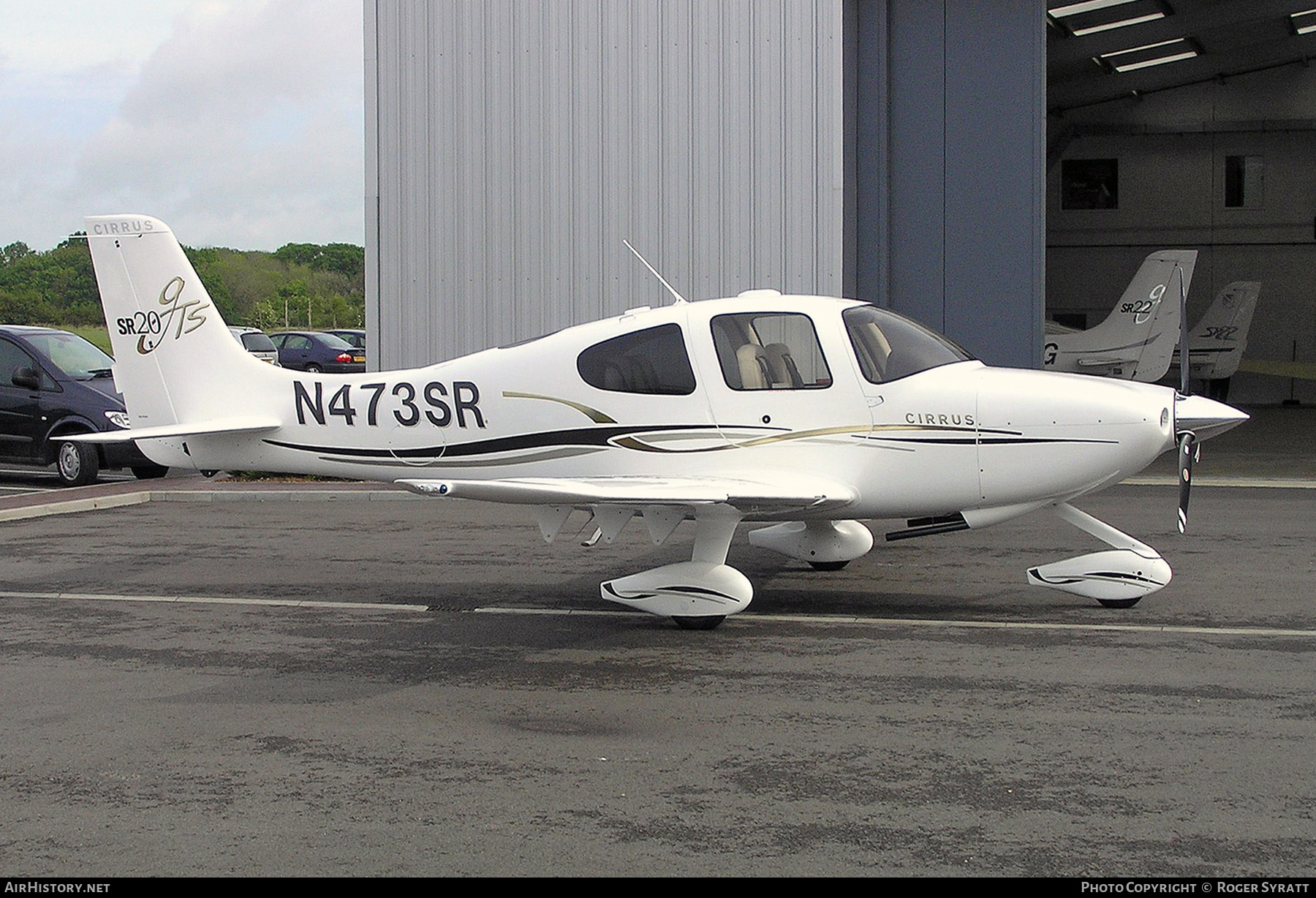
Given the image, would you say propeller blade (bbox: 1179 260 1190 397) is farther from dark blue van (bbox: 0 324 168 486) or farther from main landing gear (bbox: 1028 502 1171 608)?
dark blue van (bbox: 0 324 168 486)

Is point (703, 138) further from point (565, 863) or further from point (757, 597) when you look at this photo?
point (565, 863)

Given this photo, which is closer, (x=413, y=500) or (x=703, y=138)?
(x=413, y=500)

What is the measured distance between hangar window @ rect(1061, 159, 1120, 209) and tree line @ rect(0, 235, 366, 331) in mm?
38589

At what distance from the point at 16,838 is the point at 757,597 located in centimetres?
528

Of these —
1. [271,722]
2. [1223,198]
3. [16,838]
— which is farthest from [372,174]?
[1223,198]

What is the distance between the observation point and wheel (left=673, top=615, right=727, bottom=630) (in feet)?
25.9

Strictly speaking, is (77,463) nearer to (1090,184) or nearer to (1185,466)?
(1185,466)

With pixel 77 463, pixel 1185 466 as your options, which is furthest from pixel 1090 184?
pixel 1185 466

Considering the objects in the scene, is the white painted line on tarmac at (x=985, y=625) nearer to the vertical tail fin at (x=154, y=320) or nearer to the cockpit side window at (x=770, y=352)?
the cockpit side window at (x=770, y=352)

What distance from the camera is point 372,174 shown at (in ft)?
57.1

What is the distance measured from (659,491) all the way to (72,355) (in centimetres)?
1199

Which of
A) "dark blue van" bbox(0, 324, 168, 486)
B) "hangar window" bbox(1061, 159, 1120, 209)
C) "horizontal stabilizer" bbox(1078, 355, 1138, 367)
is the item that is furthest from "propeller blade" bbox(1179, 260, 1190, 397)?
"hangar window" bbox(1061, 159, 1120, 209)

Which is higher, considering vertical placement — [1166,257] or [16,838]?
[1166,257]

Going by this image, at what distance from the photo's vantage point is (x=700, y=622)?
7.93 metres
